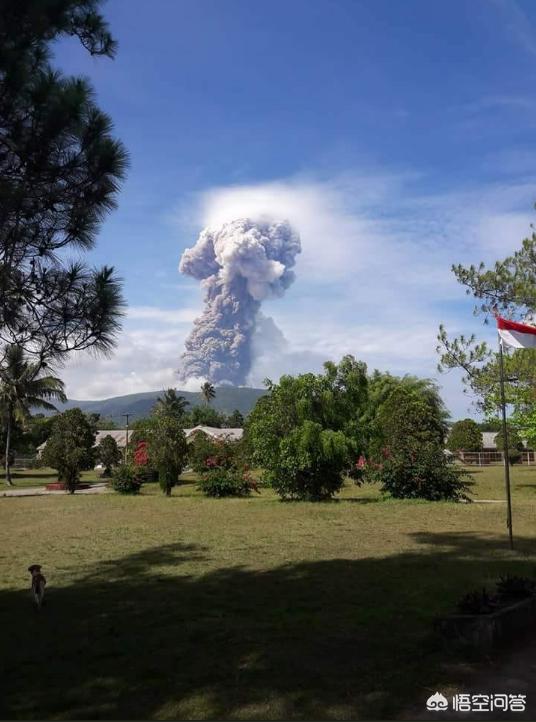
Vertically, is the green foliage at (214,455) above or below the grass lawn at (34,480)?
above

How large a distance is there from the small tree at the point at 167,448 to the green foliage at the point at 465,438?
153ft

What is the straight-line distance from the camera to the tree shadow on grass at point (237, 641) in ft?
18.3

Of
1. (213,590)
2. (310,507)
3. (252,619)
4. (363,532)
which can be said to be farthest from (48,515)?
(252,619)

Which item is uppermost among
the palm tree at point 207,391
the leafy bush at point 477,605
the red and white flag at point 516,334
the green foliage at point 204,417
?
the palm tree at point 207,391

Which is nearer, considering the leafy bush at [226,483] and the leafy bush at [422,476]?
the leafy bush at [422,476]

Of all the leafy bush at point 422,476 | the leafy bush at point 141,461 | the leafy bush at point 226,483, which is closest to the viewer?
the leafy bush at point 422,476

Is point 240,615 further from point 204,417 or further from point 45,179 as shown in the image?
point 204,417

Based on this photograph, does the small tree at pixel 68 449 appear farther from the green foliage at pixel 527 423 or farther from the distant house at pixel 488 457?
the distant house at pixel 488 457

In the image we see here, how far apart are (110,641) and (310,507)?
675 inches

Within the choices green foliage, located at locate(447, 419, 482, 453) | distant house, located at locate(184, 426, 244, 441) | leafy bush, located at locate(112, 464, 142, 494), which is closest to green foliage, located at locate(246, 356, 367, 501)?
distant house, located at locate(184, 426, 244, 441)

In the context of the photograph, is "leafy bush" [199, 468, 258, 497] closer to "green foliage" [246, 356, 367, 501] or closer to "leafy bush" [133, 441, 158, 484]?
"green foliage" [246, 356, 367, 501]

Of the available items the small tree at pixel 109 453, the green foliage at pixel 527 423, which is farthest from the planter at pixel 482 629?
the small tree at pixel 109 453

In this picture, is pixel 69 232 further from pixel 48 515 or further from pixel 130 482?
pixel 130 482

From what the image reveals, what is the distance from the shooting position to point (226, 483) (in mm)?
30656
